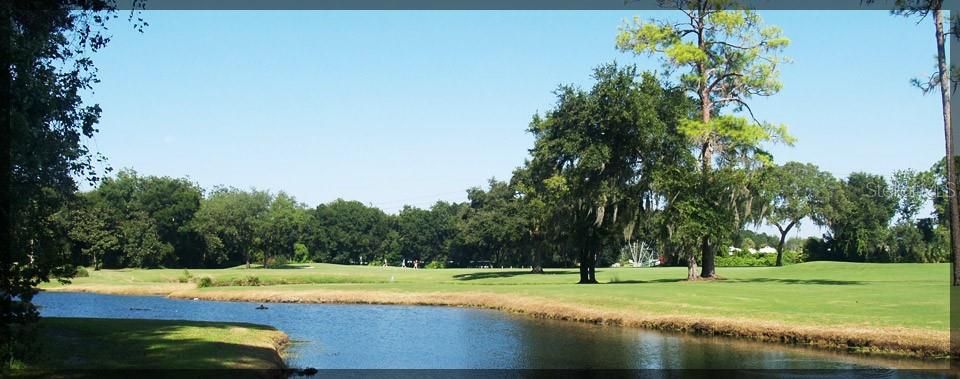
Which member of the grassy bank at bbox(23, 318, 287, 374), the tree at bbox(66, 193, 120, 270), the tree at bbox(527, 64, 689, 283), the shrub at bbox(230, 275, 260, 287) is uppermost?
the tree at bbox(527, 64, 689, 283)

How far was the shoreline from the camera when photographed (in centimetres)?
2097

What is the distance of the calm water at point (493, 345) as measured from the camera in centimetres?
1997

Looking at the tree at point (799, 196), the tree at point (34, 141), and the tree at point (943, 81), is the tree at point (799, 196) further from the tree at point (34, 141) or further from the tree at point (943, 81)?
the tree at point (34, 141)

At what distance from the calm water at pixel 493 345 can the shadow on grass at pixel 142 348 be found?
198 centimetres

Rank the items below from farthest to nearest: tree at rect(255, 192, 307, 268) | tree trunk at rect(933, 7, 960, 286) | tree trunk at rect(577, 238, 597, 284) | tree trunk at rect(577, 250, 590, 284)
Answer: tree at rect(255, 192, 307, 268) → tree trunk at rect(577, 250, 590, 284) → tree trunk at rect(577, 238, 597, 284) → tree trunk at rect(933, 7, 960, 286)

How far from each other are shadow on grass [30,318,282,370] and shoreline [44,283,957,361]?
14.2m

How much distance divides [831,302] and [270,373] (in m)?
21.9

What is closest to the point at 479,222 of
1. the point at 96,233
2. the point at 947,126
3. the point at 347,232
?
the point at 96,233

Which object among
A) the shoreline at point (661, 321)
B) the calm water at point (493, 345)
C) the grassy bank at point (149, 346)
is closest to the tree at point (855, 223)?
the shoreline at point (661, 321)

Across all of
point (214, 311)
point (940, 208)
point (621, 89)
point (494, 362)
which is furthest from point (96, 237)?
point (940, 208)

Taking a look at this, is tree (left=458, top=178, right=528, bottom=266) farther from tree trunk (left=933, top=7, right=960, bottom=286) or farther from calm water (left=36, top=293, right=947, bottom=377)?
tree trunk (left=933, top=7, right=960, bottom=286)

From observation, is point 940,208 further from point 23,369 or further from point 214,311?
point 23,369

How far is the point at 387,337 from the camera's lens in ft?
88.3

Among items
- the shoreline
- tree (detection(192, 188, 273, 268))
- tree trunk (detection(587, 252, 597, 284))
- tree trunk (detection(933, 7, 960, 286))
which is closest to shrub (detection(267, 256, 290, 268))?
tree (detection(192, 188, 273, 268))
